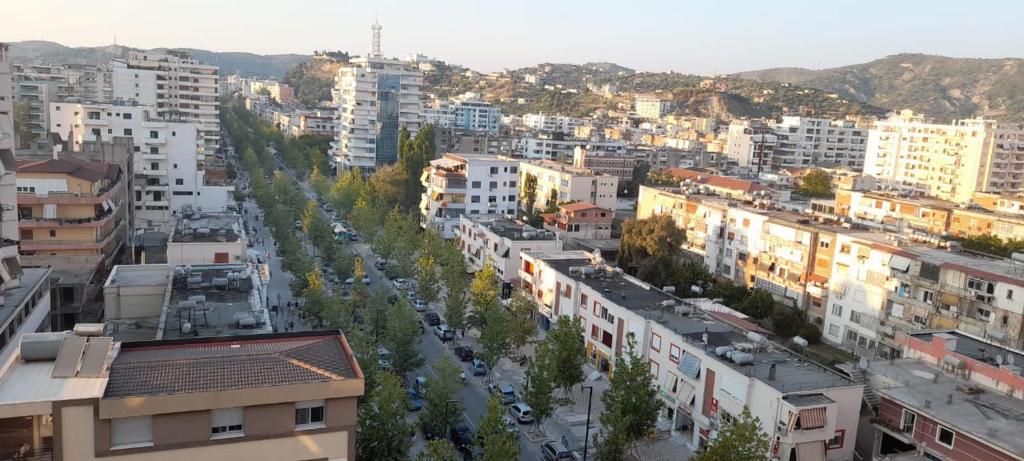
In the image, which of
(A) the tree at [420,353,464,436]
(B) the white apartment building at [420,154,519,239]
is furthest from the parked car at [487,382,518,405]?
(B) the white apartment building at [420,154,519,239]

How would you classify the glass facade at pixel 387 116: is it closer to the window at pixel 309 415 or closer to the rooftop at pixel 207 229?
the rooftop at pixel 207 229

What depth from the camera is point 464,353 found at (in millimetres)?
31781

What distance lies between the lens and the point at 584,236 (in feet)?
170

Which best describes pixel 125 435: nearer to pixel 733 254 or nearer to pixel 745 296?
pixel 745 296

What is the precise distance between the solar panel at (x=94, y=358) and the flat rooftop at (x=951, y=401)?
1862 cm

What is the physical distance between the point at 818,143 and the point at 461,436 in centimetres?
9519

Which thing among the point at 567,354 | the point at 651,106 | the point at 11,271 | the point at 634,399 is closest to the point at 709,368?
the point at 634,399

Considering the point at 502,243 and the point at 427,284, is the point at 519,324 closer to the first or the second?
the point at 427,284

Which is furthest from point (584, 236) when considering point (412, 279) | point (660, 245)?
point (412, 279)

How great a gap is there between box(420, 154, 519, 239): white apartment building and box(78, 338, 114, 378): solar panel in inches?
1688

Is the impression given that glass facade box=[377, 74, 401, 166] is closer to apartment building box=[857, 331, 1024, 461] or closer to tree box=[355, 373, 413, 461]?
tree box=[355, 373, 413, 461]

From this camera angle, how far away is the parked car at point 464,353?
31.6m

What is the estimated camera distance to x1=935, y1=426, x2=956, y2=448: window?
1798cm

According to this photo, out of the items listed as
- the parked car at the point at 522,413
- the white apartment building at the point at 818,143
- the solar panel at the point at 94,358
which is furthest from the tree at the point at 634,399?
the white apartment building at the point at 818,143
